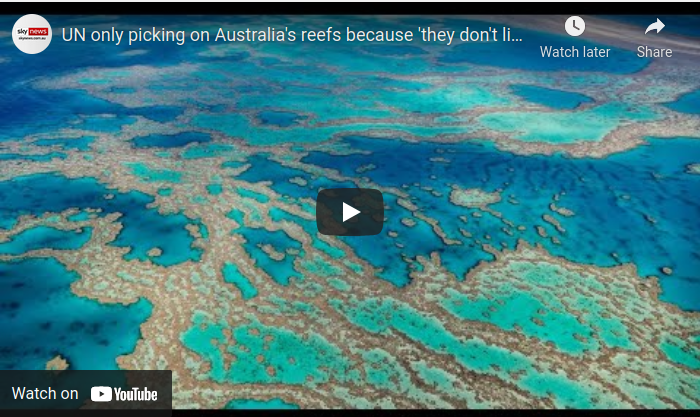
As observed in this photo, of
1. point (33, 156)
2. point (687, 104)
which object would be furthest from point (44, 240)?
point (687, 104)

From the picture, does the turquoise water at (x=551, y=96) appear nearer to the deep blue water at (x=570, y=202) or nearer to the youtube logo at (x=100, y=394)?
the deep blue water at (x=570, y=202)

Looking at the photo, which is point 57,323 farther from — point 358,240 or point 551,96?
point 551,96

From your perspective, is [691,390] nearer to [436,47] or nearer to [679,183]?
[679,183]

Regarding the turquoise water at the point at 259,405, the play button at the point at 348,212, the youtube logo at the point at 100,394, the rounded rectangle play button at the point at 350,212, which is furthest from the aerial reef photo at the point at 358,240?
the youtube logo at the point at 100,394

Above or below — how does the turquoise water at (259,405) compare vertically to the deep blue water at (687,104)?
below

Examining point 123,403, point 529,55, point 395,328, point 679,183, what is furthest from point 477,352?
point 529,55
